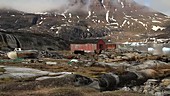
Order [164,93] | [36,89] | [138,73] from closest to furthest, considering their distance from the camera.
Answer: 1. [36,89]
2. [164,93]
3. [138,73]

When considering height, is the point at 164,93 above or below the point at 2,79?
below

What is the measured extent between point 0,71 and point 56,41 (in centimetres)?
13125

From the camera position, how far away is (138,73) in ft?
173

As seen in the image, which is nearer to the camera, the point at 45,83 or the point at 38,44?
the point at 45,83

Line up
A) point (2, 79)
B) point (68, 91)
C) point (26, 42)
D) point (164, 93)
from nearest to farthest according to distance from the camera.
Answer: point (68, 91), point (2, 79), point (164, 93), point (26, 42)

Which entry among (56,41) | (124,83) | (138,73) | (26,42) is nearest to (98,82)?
(124,83)

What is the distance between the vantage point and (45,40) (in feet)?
519

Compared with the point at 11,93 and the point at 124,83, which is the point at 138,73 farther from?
the point at 11,93

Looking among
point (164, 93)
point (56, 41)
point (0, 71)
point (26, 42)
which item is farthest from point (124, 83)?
point (56, 41)

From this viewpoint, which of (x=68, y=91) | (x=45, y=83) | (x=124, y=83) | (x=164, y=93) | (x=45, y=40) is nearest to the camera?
(x=68, y=91)

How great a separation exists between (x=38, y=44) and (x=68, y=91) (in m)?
123

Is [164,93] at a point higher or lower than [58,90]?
lower

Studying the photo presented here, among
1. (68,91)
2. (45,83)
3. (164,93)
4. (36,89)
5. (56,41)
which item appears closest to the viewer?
(68,91)

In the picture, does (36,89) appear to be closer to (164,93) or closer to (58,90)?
(58,90)
